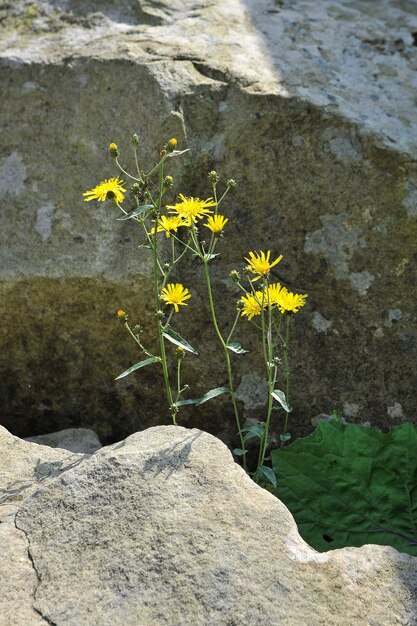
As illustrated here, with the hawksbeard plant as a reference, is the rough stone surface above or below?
below

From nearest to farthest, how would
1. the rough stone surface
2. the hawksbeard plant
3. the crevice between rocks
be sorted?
the crevice between rocks
the hawksbeard plant
the rough stone surface

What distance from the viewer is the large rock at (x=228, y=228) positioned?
8.67 ft

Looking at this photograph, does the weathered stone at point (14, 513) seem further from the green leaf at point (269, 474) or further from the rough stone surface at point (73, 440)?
A: the green leaf at point (269, 474)

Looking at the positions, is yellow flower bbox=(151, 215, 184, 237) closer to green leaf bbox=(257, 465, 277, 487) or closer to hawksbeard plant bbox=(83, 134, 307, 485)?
hawksbeard plant bbox=(83, 134, 307, 485)

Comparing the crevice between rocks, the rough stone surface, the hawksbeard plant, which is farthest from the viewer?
the rough stone surface

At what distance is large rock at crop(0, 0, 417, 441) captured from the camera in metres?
2.64

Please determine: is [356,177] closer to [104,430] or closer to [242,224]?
[242,224]

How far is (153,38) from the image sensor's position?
2973 millimetres

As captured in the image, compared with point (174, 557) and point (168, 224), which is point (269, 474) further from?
point (168, 224)

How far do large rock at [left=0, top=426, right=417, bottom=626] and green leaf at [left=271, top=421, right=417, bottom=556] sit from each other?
0.39 m

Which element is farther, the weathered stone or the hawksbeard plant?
the hawksbeard plant

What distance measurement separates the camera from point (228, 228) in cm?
271

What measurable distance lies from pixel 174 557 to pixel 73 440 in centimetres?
96

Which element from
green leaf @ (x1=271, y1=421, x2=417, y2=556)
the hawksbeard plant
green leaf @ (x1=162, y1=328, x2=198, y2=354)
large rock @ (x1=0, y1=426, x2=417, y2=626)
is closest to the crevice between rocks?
large rock @ (x1=0, y1=426, x2=417, y2=626)
